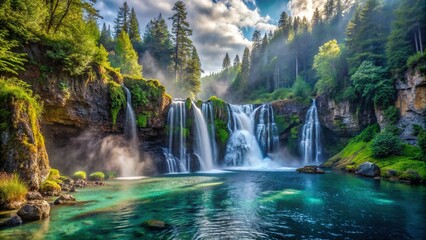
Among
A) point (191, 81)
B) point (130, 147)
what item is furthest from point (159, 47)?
point (130, 147)

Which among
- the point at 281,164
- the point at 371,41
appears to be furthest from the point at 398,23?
the point at 281,164

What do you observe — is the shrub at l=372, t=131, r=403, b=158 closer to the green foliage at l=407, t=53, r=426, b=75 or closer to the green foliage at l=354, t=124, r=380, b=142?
the green foliage at l=354, t=124, r=380, b=142

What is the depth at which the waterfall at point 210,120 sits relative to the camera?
33.3m

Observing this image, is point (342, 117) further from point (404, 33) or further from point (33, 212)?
point (33, 212)

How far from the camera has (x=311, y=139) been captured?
120 feet

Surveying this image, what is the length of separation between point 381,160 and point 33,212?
91.5ft

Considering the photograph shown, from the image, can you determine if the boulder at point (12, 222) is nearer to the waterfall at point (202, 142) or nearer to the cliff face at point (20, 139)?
the cliff face at point (20, 139)

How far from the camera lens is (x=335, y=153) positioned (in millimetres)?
35406

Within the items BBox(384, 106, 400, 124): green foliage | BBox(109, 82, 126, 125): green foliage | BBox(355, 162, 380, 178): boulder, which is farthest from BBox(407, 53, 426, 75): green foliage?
BBox(109, 82, 126, 125): green foliage

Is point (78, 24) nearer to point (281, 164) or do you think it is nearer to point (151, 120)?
point (151, 120)

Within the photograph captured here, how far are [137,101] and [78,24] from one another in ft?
33.5

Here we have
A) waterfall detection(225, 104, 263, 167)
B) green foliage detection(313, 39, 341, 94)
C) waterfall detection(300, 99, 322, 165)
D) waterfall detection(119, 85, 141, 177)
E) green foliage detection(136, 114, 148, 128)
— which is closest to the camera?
waterfall detection(119, 85, 141, 177)

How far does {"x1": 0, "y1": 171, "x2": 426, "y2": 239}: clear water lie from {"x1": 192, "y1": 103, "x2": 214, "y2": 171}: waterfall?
15694mm

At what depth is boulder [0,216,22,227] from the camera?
8.15m
